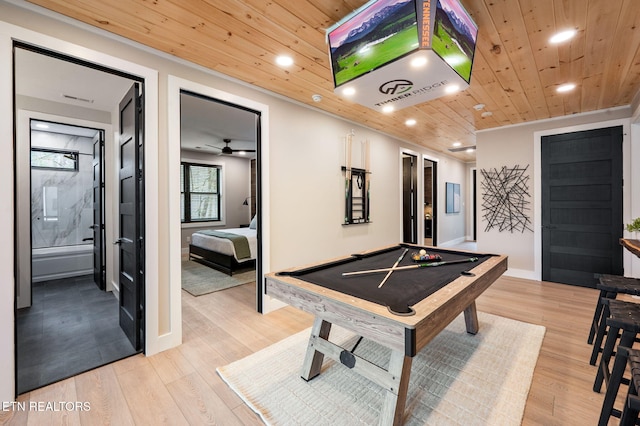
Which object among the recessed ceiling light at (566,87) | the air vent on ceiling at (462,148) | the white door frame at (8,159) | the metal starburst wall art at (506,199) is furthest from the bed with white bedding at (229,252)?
the air vent on ceiling at (462,148)

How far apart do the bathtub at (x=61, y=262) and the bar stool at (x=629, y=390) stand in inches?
252

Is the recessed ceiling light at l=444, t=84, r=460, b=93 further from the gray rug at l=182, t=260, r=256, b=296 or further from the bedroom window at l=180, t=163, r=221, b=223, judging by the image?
the bedroom window at l=180, t=163, r=221, b=223

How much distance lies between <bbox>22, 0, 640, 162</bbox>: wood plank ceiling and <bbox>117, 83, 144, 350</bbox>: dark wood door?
62cm

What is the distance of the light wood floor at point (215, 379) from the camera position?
1.65 metres

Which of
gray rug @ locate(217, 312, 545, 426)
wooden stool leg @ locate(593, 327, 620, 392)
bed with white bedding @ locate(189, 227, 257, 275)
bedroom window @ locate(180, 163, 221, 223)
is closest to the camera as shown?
gray rug @ locate(217, 312, 545, 426)

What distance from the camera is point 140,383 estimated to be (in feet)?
6.43

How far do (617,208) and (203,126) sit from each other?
259 inches

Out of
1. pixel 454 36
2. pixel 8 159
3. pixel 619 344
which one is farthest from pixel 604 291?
pixel 8 159

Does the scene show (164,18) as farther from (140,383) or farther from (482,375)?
(482,375)

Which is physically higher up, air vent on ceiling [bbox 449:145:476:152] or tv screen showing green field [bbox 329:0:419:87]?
air vent on ceiling [bbox 449:145:476:152]

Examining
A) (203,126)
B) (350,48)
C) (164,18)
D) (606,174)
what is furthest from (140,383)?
(606,174)

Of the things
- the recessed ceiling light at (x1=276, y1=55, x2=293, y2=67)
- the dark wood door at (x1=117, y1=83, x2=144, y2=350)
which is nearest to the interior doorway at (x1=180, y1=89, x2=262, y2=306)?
the dark wood door at (x1=117, y1=83, x2=144, y2=350)

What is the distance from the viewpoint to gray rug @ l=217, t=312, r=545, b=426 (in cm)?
163

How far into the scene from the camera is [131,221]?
2457 mm
